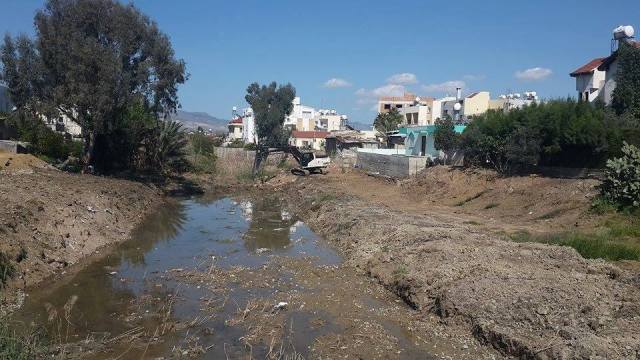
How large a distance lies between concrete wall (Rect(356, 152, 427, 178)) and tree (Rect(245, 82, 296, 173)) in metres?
25.5

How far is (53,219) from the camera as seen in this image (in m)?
17.1

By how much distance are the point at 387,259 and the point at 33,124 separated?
Result: 2340 centimetres

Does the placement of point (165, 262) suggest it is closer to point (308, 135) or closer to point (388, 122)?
point (388, 122)

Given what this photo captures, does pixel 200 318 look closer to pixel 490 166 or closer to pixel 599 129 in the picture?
pixel 599 129

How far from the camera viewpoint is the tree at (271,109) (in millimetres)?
67750

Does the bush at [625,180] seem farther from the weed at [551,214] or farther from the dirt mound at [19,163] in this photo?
the dirt mound at [19,163]

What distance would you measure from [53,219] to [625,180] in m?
18.4

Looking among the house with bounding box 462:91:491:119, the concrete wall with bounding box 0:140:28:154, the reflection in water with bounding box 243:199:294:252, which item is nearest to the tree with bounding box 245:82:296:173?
the house with bounding box 462:91:491:119

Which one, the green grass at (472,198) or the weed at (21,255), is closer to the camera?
the weed at (21,255)

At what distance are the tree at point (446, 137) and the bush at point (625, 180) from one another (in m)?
12.7

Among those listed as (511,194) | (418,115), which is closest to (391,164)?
(511,194)

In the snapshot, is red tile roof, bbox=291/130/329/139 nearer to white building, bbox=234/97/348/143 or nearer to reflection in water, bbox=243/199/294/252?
white building, bbox=234/97/348/143

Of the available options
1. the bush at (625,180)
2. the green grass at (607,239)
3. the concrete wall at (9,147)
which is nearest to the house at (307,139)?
the concrete wall at (9,147)

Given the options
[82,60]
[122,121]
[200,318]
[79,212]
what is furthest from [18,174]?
[200,318]
